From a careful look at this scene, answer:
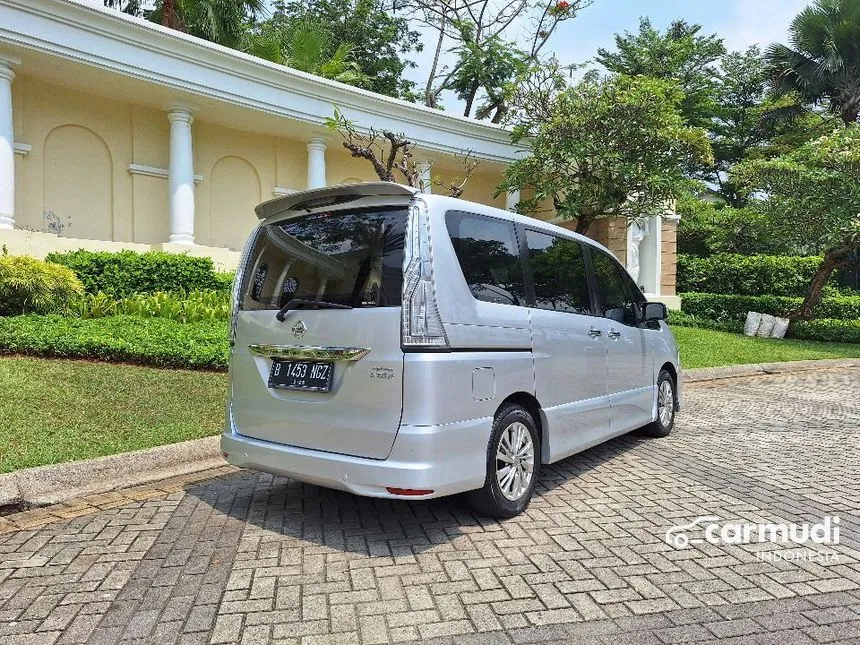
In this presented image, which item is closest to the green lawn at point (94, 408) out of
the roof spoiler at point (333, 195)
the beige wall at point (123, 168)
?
the roof spoiler at point (333, 195)

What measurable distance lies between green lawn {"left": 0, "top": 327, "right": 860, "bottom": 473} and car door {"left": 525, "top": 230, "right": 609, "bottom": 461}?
120 inches

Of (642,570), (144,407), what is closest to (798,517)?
(642,570)

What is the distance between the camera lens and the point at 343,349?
3.27 metres

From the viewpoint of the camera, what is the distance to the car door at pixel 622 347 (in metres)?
4.82

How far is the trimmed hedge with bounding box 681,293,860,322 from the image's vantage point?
16344mm

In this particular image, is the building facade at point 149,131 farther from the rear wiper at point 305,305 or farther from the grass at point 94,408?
the rear wiper at point 305,305

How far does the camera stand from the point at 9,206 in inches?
404

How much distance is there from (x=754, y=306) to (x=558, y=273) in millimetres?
14591

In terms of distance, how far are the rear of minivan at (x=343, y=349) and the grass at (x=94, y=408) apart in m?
1.59

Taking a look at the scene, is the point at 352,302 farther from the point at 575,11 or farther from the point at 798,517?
the point at 575,11

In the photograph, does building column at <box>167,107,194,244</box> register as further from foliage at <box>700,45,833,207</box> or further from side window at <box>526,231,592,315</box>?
foliage at <box>700,45,833,207</box>

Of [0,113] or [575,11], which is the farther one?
[575,11]

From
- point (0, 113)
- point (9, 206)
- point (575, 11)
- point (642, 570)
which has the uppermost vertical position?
point (575, 11)

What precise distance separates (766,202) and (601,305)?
11712mm
